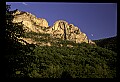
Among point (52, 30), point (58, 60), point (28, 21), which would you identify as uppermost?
point (28, 21)

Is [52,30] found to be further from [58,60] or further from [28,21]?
[58,60]

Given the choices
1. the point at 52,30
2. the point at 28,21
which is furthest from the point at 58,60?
the point at 52,30

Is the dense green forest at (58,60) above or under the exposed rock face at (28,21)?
under

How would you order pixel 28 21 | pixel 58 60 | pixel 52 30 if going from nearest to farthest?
pixel 58 60 → pixel 28 21 → pixel 52 30

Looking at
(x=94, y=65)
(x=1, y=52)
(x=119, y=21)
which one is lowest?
(x=94, y=65)

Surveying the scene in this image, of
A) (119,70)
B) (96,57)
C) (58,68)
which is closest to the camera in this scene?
(119,70)

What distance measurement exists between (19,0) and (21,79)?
2.48ft

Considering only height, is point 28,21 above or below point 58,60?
above

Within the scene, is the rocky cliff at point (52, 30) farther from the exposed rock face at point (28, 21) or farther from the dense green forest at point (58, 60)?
the dense green forest at point (58, 60)

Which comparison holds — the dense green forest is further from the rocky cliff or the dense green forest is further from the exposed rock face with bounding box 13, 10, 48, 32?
the rocky cliff

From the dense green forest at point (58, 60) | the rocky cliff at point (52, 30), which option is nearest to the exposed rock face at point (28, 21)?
the rocky cliff at point (52, 30)

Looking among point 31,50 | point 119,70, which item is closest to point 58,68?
point 31,50

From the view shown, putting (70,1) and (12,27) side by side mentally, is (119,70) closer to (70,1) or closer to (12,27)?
(70,1)

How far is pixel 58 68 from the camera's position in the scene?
16594 millimetres
